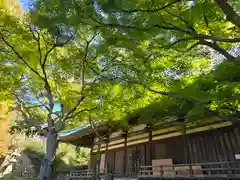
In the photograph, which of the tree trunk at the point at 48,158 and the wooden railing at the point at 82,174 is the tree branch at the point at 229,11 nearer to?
the tree trunk at the point at 48,158

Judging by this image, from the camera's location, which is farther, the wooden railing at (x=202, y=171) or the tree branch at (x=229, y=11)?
the wooden railing at (x=202, y=171)

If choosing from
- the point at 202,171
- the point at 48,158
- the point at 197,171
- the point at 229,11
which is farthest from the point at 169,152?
the point at 229,11

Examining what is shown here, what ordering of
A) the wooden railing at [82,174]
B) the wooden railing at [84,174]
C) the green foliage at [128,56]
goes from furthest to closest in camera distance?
the wooden railing at [82,174]
the wooden railing at [84,174]
the green foliage at [128,56]

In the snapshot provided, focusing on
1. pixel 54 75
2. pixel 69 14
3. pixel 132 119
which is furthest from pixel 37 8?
pixel 132 119

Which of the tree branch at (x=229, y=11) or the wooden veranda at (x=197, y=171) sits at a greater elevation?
the tree branch at (x=229, y=11)

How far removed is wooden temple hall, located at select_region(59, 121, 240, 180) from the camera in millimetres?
6734

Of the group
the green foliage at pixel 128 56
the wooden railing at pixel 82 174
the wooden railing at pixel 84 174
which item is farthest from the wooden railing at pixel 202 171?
the wooden railing at pixel 82 174

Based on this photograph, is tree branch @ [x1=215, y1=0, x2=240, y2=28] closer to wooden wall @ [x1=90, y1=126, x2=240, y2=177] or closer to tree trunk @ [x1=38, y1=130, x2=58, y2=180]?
wooden wall @ [x1=90, y1=126, x2=240, y2=177]

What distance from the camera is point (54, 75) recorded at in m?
7.66

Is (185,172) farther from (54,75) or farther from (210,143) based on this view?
(54,75)

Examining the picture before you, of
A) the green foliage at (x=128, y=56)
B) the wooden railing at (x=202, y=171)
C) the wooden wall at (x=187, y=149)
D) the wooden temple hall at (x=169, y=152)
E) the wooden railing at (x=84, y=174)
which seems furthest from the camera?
the wooden railing at (x=84, y=174)

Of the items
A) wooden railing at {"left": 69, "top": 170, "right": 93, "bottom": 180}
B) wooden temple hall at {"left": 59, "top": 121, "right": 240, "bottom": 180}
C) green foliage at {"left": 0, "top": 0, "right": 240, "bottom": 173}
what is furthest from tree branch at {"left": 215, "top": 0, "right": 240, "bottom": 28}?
wooden railing at {"left": 69, "top": 170, "right": 93, "bottom": 180}

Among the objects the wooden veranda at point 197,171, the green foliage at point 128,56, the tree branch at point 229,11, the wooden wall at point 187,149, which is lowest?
the wooden veranda at point 197,171

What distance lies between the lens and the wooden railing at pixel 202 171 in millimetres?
6105
